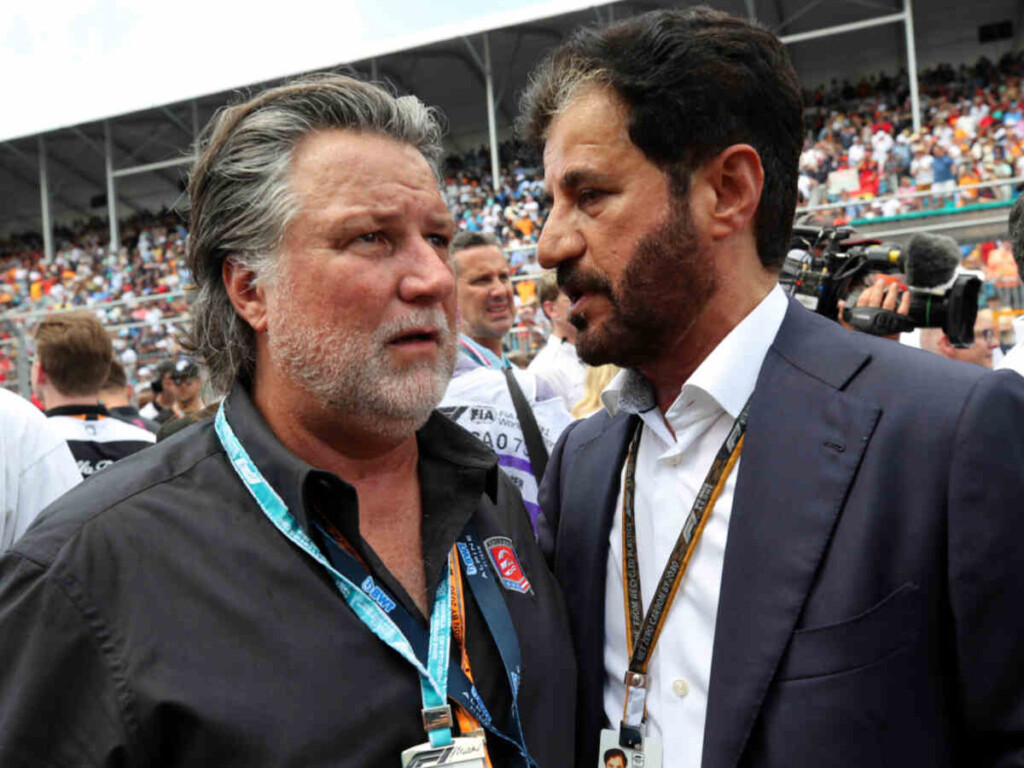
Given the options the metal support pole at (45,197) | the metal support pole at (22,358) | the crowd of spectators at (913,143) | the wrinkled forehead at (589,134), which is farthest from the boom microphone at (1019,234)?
the metal support pole at (45,197)

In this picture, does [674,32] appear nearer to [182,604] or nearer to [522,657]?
[522,657]

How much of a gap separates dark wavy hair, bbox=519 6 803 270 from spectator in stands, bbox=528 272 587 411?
3750 mm

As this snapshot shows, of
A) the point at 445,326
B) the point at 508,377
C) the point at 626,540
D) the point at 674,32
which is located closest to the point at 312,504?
the point at 445,326

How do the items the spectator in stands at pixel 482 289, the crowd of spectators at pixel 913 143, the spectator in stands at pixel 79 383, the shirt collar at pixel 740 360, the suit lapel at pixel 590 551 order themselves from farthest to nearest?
the crowd of spectators at pixel 913 143 → the spectator in stands at pixel 482 289 → the spectator in stands at pixel 79 383 → the suit lapel at pixel 590 551 → the shirt collar at pixel 740 360

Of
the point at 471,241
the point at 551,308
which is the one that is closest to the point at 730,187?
the point at 471,241

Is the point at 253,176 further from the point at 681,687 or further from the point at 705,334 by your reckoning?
the point at 681,687

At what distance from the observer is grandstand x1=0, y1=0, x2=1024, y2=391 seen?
12148mm

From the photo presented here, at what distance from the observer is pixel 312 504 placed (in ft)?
5.38


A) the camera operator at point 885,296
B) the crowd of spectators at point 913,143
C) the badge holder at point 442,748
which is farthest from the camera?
the crowd of spectators at point 913,143

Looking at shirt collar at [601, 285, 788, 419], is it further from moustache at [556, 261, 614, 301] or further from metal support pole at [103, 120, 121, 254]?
metal support pole at [103, 120, 121, 254]

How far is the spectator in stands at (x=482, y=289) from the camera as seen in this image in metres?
4.74

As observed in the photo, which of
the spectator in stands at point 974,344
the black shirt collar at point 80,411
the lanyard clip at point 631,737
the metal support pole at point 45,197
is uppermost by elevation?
the metal support pole at point 45,197

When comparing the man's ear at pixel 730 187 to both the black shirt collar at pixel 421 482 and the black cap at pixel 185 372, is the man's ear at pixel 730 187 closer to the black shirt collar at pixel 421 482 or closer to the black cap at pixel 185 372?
the black shirt collar at pixel 421 482

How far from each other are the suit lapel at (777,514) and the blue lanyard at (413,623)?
0.38 m
